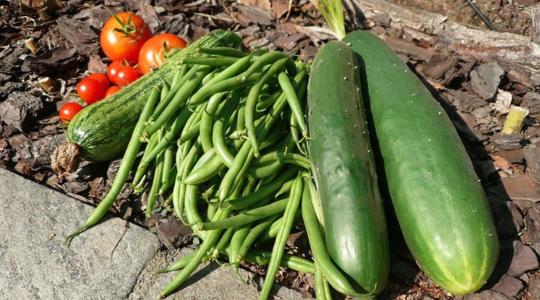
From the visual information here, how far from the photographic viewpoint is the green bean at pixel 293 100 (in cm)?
352

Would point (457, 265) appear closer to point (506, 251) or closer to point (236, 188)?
point (506, 251)

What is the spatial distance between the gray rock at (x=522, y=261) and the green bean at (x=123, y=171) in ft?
7.66

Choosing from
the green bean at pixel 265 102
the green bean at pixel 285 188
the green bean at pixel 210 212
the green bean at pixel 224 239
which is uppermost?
the green bean at pixel 265 102

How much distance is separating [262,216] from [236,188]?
0.22 metres

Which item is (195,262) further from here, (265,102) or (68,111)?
(68,111)

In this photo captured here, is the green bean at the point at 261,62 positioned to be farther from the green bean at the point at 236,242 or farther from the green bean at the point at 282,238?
the green bean at the point at 236,242

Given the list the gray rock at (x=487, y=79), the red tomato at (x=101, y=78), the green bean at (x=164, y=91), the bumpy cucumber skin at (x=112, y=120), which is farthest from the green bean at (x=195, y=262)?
the gray rock at (x=487, y=79)

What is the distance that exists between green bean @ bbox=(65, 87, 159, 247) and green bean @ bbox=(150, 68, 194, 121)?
12 cm

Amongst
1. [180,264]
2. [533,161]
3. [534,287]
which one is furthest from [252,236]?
[533,161]

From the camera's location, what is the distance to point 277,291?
3.35 meters

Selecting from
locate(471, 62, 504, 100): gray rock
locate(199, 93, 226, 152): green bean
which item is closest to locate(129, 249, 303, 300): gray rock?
locate(199, 93, 226, 152): green bean

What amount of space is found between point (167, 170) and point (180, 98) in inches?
17.8

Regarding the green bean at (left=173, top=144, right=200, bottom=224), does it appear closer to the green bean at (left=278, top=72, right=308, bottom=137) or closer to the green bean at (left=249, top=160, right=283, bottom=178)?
the green bean at (left=249, top=160, right=283, bottom=178)

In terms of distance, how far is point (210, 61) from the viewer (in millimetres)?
3766
